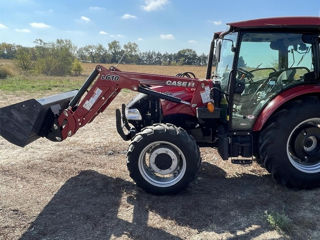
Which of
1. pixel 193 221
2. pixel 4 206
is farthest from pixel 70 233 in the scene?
pixel 193 221

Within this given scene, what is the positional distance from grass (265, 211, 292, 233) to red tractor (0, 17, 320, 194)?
2.77ft

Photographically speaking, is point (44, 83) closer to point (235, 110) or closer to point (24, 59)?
point (24, 59)

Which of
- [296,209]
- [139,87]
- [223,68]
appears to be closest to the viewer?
[296,209]

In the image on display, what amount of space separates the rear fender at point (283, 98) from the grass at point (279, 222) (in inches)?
48.2

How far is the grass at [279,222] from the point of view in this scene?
3.22m

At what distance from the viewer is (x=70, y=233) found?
3.20m

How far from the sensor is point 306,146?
4359 millimetres

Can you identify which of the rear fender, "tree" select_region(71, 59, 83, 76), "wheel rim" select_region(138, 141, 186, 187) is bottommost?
"wheel rim" select_region(138, 141, 186, 187)

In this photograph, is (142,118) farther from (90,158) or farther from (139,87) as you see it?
(90,158)

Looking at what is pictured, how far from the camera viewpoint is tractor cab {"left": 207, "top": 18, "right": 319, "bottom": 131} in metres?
4.07

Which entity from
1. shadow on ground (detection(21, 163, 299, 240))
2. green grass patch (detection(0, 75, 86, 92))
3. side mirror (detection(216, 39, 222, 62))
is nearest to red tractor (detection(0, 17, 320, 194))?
side mirror (detection(216, 39, 222, 62))

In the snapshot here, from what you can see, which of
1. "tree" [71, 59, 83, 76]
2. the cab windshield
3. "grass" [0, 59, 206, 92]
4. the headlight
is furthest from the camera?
"tree" [71, 59, 83, 76]

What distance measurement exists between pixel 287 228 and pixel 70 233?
7.68ft

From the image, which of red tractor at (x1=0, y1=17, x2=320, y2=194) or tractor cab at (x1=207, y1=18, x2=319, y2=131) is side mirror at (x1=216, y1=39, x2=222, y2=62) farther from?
tractor cab at (x1=207, y1=18, x2=319, y2=131)
